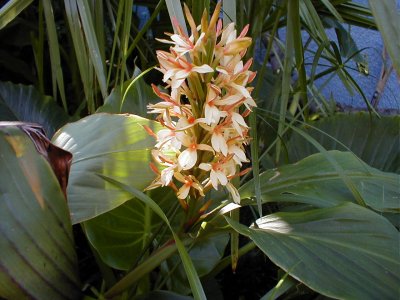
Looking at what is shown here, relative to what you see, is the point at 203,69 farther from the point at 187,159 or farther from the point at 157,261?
the point at 157,261

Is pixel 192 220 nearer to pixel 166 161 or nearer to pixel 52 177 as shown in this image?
pixel 166 161

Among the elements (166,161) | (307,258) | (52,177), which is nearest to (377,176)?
(307,258)

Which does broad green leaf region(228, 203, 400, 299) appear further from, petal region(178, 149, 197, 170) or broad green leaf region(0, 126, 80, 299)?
broad green leaf region(0, 126, 80, 299)

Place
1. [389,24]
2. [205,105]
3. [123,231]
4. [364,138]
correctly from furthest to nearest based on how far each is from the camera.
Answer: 1. [364,138]
2. [123,231]
3. [205,105]
4. [389,24]

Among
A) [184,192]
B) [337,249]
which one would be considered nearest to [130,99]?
[184,192]

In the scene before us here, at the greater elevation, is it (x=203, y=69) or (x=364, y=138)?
(x=203, y=69)

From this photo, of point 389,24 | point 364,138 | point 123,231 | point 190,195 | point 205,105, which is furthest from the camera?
point 364,138

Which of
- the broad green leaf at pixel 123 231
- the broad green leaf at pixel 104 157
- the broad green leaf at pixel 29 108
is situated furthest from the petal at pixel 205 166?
the broad green leaf at pixel 29 108
